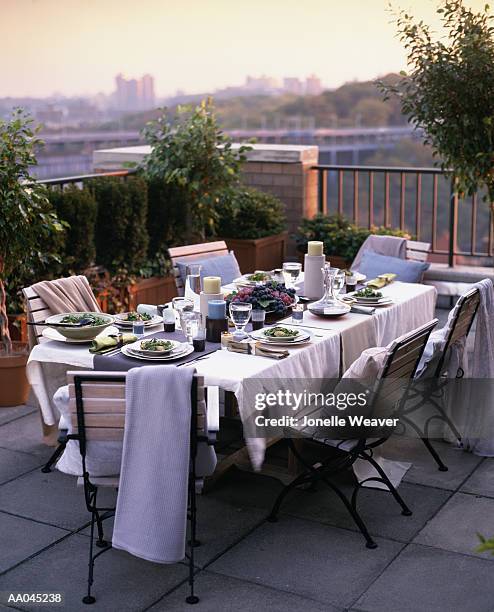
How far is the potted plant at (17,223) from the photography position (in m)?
5.52

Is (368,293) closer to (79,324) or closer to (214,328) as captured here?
(214,328)

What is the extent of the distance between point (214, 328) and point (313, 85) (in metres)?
59.5

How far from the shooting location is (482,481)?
14.9ft

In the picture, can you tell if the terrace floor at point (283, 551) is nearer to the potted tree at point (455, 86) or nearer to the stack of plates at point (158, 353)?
the stack of plates at point (158, 353)

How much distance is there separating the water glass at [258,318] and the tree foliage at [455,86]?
2.61 metres

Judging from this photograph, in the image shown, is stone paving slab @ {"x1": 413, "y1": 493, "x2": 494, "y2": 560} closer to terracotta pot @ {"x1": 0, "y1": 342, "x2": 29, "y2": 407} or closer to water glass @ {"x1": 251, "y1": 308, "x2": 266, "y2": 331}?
water glass @ {"x1": 251, "y1": 308, "x2": 266, "y2": 331}

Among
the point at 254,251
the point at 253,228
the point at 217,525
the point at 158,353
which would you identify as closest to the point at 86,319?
the point at 158,353

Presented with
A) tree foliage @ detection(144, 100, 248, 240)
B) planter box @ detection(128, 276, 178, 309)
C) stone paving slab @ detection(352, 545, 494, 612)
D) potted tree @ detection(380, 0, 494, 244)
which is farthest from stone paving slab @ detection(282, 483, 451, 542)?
tree foliage @ detection(144, 100, 248, 240)

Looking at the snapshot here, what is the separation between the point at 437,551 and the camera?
3770 mm

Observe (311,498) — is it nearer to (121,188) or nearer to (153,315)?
(153,315)

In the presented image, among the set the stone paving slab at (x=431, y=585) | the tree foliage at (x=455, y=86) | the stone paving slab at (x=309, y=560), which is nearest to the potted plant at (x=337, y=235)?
the tree foliage at (x=455, y=86)

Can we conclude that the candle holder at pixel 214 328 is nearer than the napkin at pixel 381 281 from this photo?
Yes

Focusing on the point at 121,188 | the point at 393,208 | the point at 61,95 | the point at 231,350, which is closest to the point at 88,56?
the point at 61,95

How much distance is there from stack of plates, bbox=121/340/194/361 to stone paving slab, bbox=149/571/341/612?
3.53 feet
